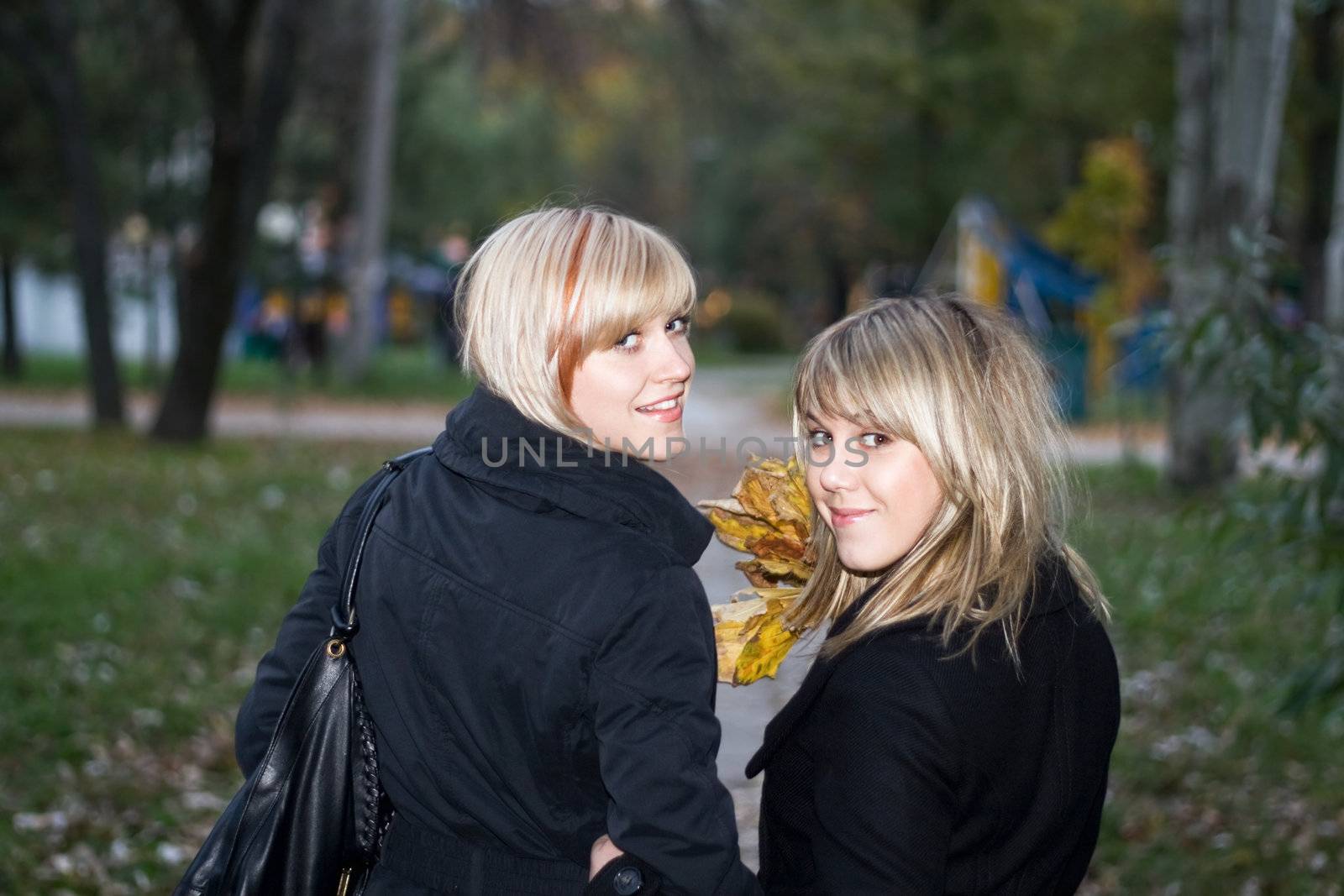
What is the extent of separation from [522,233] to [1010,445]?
29.4 inches

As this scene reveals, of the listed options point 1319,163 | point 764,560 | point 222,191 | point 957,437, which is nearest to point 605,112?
point 222,191

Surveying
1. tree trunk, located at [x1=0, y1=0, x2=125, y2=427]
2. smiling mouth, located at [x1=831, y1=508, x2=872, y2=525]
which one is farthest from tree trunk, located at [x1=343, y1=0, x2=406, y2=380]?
smiling mouth, located at [x1=831, y1=508, x2=872, y2=525]

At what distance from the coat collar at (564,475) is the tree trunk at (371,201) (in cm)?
2220

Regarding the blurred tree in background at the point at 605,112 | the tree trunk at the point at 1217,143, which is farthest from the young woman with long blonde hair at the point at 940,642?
the tree trunk at the point at 1217,143

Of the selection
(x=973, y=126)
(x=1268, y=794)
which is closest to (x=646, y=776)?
(x=1268, y=794)

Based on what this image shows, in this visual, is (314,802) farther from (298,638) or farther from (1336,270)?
(1336,270)

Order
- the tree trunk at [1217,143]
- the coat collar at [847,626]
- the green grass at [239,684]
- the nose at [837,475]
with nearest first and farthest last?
the coat collar at [847,626] → the nose at [837,475] → the green grass at [239,684] → the tree trunk at [1217,143]

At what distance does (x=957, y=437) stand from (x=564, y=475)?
0.53 m

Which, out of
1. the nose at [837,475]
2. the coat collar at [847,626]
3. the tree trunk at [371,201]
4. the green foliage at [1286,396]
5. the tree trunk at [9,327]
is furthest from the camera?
the tree trunk at [9,327]

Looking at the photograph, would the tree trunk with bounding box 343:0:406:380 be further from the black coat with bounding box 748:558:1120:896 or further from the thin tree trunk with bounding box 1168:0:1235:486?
the black coat with bounding box 748:558:1120:896

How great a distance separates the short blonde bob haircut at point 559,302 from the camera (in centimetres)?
196

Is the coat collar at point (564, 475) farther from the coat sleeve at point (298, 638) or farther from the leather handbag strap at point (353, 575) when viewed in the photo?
the coat sleeve at point (298, 638)

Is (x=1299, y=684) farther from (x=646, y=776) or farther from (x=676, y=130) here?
(x=676, y=130)

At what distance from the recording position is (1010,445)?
1.94 metres
